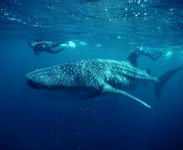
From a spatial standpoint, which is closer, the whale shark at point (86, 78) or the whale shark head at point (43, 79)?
the whale shark head at point (43, 79)

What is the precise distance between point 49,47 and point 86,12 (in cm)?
535

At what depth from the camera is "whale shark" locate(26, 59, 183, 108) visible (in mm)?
6430

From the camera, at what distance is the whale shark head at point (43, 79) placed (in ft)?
20.0

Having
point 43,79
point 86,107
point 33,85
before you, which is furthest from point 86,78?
point 86,107

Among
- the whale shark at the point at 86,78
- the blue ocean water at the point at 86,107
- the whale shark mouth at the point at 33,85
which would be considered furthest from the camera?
the blue ocean water at the point at 86,107

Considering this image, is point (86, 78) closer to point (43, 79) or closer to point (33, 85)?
point (43, 79)

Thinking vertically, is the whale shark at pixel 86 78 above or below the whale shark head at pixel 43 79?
below

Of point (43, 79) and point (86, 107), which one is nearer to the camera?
point (43, 79)

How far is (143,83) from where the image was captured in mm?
13125

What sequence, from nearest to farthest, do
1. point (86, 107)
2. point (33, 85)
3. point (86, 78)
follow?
1. point (33, 85)
2. point (86, 78)
3. point (86, 107)

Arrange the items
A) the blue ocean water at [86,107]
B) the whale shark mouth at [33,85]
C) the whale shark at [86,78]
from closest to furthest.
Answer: the whale shark mouth at [33,85], the whale shark at [86,78], the blue ocean water at [86,107]

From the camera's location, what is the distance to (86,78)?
7.93m

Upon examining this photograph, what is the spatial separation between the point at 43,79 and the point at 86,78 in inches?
78.1

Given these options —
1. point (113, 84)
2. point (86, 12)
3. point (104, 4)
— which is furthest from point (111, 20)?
point (113, 84)
